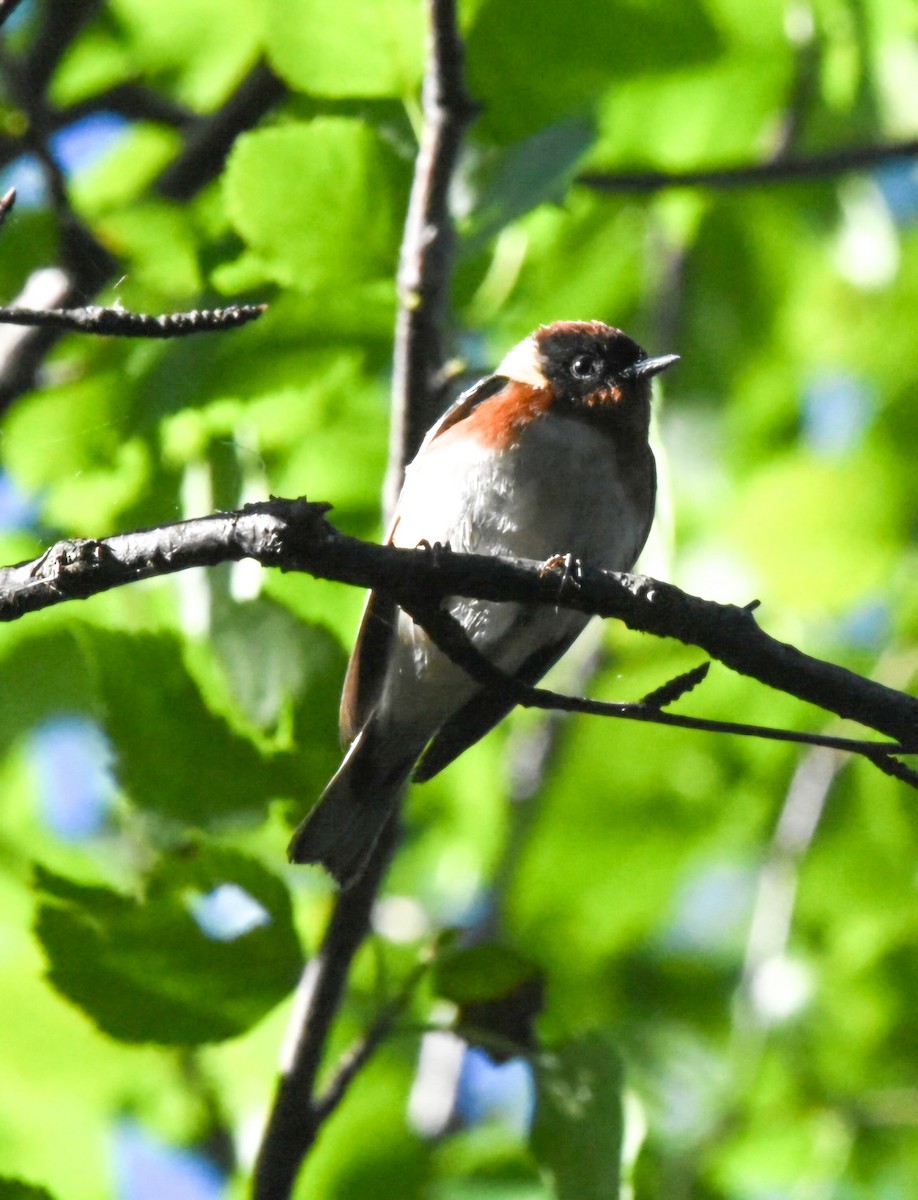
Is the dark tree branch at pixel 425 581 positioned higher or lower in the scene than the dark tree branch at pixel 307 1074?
higher

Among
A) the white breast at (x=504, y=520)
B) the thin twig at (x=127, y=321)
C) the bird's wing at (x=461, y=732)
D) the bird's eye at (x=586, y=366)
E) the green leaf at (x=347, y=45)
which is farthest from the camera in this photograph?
the bird's eye at (x=586, y=366)

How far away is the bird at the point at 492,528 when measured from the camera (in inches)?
144

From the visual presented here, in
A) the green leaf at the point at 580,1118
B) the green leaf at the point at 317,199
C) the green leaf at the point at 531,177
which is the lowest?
the green leaf at the point at 580,1118

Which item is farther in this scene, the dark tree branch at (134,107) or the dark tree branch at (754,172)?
the dark tree branch at (134,107)

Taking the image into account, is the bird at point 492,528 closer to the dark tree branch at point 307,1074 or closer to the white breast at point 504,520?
the white breast at point 504,520

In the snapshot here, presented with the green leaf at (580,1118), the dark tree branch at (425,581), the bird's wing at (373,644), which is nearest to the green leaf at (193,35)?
the bird's wing at (373,644)

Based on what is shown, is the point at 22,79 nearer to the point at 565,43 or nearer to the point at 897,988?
the point at 565,43

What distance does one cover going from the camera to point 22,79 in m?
3.83

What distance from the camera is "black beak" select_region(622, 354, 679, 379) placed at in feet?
13.4

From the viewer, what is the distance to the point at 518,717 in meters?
5.59

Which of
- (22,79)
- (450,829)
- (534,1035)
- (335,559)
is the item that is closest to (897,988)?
(450,829)

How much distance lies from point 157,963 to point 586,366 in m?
2.40

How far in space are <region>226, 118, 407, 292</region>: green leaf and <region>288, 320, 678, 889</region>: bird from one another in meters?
0.86

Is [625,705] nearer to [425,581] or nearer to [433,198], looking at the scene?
[425,581]
